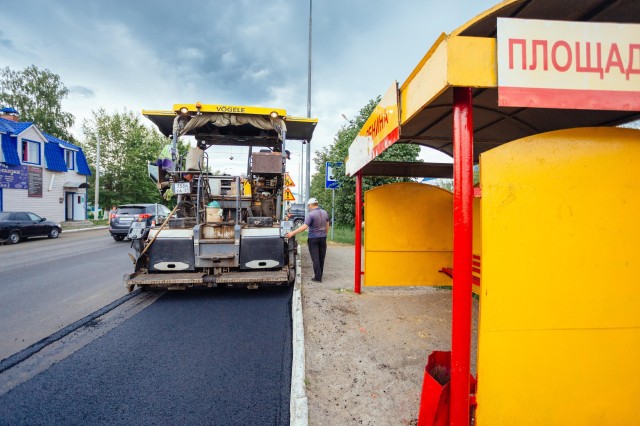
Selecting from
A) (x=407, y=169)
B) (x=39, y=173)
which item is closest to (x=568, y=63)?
(x=407, y=169)

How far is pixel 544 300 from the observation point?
2107 millimetres

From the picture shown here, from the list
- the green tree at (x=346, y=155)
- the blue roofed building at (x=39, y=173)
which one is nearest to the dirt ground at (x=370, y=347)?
the green tree at (x=346, y=155)

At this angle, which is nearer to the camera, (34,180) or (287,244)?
(287,244)

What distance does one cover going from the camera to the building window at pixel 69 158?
27.7m

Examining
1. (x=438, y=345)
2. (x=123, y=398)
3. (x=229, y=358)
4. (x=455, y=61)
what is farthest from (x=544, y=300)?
(x=123, y=398)

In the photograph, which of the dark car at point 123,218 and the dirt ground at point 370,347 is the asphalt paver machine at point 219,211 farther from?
the dark car at point 123,218

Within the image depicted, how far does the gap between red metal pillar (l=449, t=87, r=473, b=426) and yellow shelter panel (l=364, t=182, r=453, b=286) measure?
3256 millimetres

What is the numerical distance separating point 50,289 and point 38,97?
3827 centimetres

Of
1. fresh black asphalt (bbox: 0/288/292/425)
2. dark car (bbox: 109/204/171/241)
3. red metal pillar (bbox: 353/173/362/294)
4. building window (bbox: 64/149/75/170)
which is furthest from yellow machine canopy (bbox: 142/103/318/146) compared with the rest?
building window (bbox: 64/149/75/170)

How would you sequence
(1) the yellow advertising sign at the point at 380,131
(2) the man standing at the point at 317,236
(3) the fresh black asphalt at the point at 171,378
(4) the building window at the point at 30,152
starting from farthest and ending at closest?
(4) the building window at the point at 30,152 → (2) the man standing at the point at 317,236 → (1) the yellow advertising sign at the point at 380,131 → (3) the fresh black asphalt at the point at 171,378

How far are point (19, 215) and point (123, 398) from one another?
16431 millimetres

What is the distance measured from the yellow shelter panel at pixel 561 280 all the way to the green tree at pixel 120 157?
34.9 m

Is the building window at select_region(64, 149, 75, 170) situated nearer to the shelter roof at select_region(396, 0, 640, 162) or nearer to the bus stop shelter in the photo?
the shelter roof at select_region(396, 0, 640, 162)

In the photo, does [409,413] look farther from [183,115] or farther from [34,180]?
[34,180]
